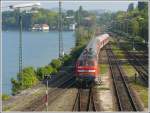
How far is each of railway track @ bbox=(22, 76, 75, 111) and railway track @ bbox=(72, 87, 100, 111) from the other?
4.23 feet

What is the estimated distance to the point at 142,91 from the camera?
93.6 feet

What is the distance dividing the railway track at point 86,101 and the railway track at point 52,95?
1289 millimetres

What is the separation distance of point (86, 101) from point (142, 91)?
5.27 metres

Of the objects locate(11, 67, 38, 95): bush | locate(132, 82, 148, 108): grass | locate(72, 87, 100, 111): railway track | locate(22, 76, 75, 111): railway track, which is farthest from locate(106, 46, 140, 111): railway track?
locate(11, 67, 38, 95): bush

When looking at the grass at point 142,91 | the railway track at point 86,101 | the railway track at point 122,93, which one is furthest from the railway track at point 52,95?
the grass at point 142,91

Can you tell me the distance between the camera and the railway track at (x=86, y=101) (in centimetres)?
2253

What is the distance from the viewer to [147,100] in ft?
82.5

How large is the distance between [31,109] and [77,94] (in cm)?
541

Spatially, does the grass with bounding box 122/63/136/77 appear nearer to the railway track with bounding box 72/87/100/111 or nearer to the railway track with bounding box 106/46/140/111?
the railway track with bounding box 106/46/140/111

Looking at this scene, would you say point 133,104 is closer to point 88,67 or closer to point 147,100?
point 147,100

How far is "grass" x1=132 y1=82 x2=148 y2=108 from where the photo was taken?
25.2m

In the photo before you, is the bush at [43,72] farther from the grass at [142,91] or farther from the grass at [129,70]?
the grass at [142,91]

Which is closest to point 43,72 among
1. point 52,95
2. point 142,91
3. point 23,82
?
point 23,82

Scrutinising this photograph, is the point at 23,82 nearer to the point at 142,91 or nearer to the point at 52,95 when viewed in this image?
the point at 52,95
